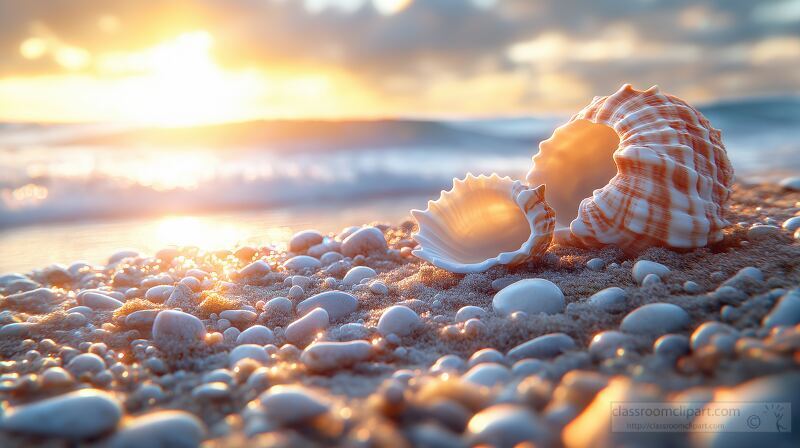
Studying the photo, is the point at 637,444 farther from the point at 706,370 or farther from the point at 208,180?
the point at 208,180

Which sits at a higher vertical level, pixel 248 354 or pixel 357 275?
pixel 357 275

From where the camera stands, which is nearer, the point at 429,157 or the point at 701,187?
the point at 701,187

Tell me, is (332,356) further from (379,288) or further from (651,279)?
(651,279)

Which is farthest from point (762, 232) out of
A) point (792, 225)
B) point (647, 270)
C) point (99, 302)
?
point (99, 302)

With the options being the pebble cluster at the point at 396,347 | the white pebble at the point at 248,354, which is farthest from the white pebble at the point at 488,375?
the white pebble at the point at 248,354

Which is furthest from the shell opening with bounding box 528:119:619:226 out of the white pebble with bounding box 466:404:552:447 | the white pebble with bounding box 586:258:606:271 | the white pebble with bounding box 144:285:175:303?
the white pebble with bounding box 466:404:552:447

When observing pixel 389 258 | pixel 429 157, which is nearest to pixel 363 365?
pixel 389 258
